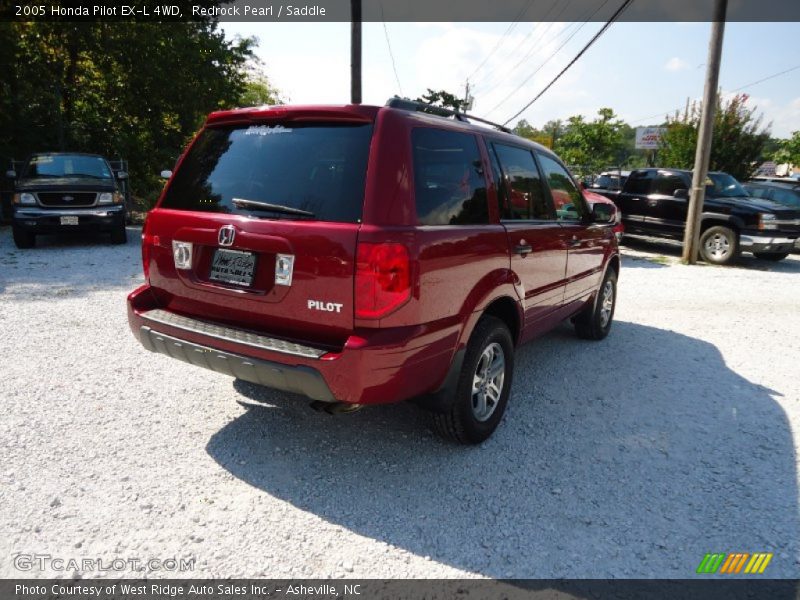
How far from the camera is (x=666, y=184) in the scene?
41.7ft

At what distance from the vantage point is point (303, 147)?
9.52 feet

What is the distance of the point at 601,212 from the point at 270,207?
329 cm

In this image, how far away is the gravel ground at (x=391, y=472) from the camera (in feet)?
8.11

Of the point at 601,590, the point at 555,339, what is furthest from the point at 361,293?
the point at 555,339

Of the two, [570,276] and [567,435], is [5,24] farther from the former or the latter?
[567,435]

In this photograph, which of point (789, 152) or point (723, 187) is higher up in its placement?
point (789, 152)

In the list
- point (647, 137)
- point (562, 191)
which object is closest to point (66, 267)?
point (562, 191)

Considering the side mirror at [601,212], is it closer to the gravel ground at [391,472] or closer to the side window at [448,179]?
the gravel ground at [391,472]

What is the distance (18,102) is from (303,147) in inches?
610

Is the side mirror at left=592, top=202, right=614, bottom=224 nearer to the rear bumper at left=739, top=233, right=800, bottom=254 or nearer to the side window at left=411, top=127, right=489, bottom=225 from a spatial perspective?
the side window at left=411, top=127, right=489, bottom=225

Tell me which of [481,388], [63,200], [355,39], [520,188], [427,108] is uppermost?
[355,39]

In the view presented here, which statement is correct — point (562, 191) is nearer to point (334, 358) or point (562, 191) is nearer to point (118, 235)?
point (334, 358)

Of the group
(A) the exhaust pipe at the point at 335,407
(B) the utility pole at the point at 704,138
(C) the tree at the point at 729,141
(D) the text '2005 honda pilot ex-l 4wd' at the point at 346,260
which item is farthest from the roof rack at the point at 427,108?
(C) the tree at the point at 729,141

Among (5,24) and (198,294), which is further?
(5,24)
